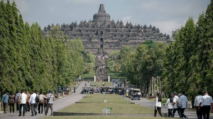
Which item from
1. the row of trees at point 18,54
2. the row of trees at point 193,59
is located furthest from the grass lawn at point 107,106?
the row of trees at point 18,54

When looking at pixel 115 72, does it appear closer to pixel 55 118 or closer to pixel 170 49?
pixel 170 49

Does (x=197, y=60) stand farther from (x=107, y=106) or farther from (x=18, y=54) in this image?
(x=18, y=54)

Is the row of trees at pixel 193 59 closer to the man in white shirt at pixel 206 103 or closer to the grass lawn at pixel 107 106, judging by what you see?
the grass lawn at pixel 107 106

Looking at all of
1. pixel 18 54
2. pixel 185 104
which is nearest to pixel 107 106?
pixel 18 54

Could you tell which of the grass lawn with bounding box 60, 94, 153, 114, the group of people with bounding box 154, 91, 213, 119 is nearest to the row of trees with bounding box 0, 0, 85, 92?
the grass lawn with bounding box 60, 94, 153, 114

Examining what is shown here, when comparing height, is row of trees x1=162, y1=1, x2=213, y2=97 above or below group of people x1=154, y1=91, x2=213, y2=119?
above

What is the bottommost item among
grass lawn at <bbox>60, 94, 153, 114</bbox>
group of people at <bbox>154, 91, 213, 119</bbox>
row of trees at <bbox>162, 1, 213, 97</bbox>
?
grass lawn at <bbox>60, 94, 153, 114</bbox>

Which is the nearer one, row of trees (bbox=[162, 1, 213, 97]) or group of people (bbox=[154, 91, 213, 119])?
group of people (bbox=[154, 91, 213, 119])

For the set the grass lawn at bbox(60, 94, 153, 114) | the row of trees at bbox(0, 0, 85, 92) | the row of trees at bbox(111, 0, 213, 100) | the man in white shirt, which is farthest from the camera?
the row of trees at bbox(0, 0, 85, 92)

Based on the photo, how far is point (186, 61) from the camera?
4459 cm

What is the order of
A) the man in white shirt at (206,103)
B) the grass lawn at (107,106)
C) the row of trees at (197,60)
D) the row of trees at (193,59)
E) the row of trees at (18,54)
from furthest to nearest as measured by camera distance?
the row of trees at (18,54), the row of trees at (193,59), the row of trees at (197,60), the grass lawn at (107,106), the man in white shirt at (206,103)

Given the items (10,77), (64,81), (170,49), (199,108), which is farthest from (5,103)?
(64,81)

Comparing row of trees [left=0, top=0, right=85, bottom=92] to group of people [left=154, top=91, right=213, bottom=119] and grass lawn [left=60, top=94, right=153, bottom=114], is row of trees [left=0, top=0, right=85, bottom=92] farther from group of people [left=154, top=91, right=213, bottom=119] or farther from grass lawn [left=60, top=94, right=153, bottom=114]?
group of people [left=154, top=91, right=213, bottom=119]

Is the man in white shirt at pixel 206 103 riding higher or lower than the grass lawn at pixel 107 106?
higher
